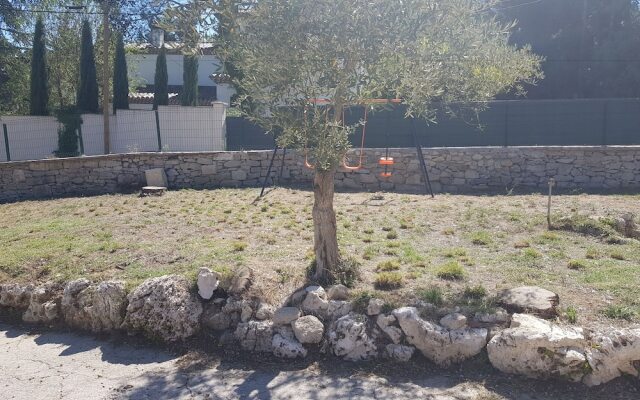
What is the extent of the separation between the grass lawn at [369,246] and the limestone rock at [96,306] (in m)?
0.29

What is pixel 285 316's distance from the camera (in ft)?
18.5

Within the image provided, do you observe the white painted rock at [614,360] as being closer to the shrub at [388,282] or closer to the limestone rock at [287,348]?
the shrub at [388,282]

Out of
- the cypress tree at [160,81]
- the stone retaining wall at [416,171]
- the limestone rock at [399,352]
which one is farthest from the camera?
the cypress tree at [160,81]

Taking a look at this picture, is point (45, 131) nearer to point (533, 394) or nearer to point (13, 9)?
point (13, 9)

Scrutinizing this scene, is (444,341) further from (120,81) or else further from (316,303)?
(120,81)

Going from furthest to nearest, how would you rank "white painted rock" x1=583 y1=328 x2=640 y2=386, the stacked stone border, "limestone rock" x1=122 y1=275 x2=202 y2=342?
"limestone rock" x1=122 y1=275 x2=202 y2=342 < the stacked stone border < "white painted rock" x1=583 y1=328 x2=640 y2=386

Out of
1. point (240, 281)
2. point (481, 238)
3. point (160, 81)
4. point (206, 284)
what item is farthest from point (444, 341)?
point (160, 81)

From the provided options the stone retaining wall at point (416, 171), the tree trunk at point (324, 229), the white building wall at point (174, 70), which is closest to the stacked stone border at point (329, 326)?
the tree trunk at point (324, 229)

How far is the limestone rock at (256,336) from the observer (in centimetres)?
559

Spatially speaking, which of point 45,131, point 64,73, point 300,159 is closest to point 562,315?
point 300,159

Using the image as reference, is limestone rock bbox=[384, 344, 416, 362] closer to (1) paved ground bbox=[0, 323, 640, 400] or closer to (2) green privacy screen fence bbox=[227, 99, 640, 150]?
(1) paved ground bbox=[0, 323, 640, 400]

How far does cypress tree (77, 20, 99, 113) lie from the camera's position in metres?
18.7

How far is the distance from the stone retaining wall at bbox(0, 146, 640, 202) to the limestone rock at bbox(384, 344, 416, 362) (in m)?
8.43

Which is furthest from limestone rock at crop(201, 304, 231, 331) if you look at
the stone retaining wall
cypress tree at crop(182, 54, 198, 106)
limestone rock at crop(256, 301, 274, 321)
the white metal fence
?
cypress tree at crop(182, 54, 198, 106)
